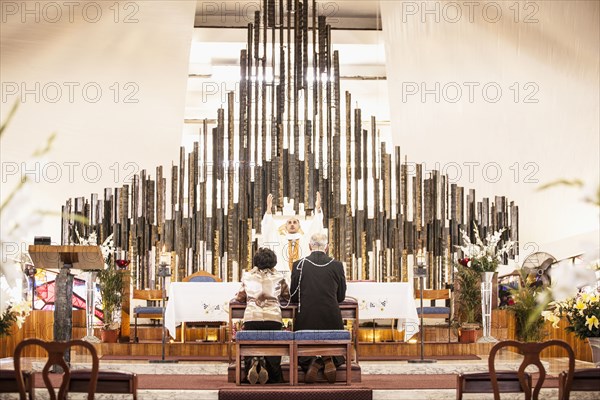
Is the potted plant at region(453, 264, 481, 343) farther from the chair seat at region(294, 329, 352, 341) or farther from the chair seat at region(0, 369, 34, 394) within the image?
the chair seat at region(0, 369, 34, 394)

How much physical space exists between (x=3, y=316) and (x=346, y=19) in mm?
9316

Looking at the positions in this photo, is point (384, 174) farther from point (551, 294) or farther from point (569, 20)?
point (551, 294)

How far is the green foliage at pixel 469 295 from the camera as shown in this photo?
35.8 feet

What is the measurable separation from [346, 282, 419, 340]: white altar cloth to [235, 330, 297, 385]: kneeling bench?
251cm

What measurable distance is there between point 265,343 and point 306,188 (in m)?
4.96

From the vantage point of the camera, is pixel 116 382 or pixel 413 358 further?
pixel 413 358

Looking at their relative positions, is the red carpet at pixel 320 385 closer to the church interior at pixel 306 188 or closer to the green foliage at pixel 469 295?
the church interior at pixel 306 188

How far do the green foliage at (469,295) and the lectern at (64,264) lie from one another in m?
4.92

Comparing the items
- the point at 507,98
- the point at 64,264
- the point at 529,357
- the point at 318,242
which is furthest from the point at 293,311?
the point at 507,98

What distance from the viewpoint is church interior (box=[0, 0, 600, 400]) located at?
8.51m

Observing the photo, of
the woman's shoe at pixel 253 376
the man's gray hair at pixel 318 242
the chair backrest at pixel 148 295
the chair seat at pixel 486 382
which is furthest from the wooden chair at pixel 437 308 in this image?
the chair seat at pixel 486 382

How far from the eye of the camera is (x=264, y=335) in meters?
7.23

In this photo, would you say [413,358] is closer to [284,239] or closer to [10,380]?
[284,239]

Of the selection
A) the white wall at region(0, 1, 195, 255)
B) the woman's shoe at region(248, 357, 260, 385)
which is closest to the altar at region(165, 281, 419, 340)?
the woman's shoe at region(248, 357, 260, 385)
